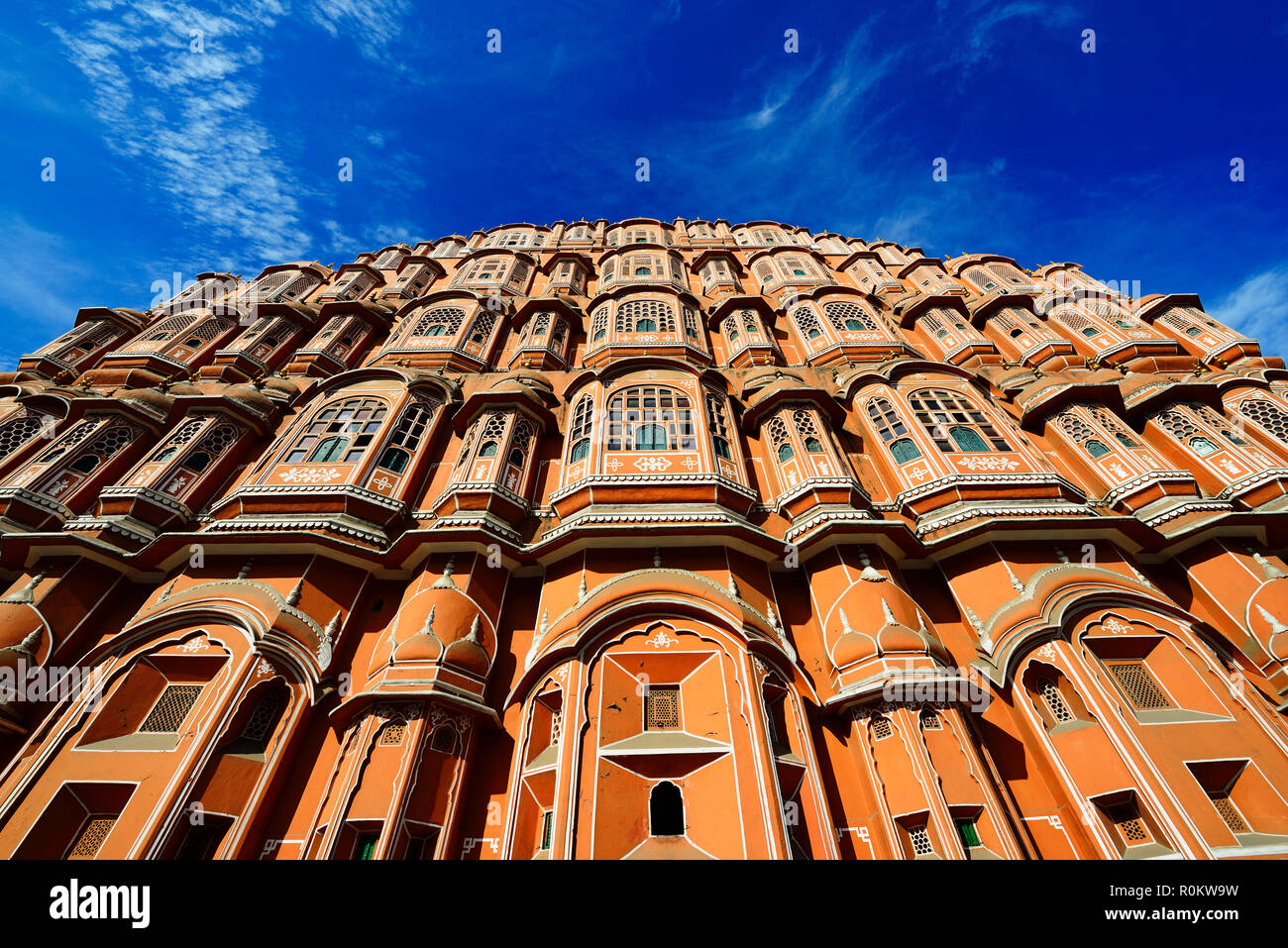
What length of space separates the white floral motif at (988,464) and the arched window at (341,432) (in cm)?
1520

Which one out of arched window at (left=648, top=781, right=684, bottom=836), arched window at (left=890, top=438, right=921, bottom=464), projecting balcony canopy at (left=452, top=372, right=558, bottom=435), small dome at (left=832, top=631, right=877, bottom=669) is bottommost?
arched window at (left=648, top=781, right=684, bottom=836)

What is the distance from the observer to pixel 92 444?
49.3 ft

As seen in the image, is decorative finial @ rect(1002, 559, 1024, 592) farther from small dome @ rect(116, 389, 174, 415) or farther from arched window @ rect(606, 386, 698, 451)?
small dome @ rect(116, 389, 174, 415)

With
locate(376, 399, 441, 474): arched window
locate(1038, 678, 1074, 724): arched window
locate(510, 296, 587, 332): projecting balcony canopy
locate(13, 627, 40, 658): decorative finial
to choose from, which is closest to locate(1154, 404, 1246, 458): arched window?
locate(1038, 678, 1074, 724): arched window

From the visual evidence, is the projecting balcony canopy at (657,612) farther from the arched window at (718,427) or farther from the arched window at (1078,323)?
the arched window at (1078,323)

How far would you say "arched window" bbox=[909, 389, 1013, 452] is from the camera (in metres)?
14.9

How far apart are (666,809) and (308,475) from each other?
11.0 meters

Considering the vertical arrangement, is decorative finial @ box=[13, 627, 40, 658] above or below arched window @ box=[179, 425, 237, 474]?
below

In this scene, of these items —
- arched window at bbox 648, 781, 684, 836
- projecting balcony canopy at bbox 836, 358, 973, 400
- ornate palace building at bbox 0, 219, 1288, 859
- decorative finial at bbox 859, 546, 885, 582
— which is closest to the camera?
arched window at bbox 648, 781, 684, 836

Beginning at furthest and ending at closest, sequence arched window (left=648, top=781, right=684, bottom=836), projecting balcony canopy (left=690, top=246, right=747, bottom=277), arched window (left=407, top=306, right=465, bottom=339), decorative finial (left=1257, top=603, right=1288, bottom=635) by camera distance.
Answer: projecting balcony canopy (left=690, top=246, right=747, bottom=277)
arched window (left=407, top=306, right=465, bottom=339)
decorative finial (left=1257, top=603, right=1288, bottom=635)
arched window (left=648, top=781, right=684, bottom=836)

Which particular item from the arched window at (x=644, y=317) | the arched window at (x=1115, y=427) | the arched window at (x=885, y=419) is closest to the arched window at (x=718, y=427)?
the arched window at (x=885, y=419)

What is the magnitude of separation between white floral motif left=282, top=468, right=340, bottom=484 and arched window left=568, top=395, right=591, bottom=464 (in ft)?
19.0
